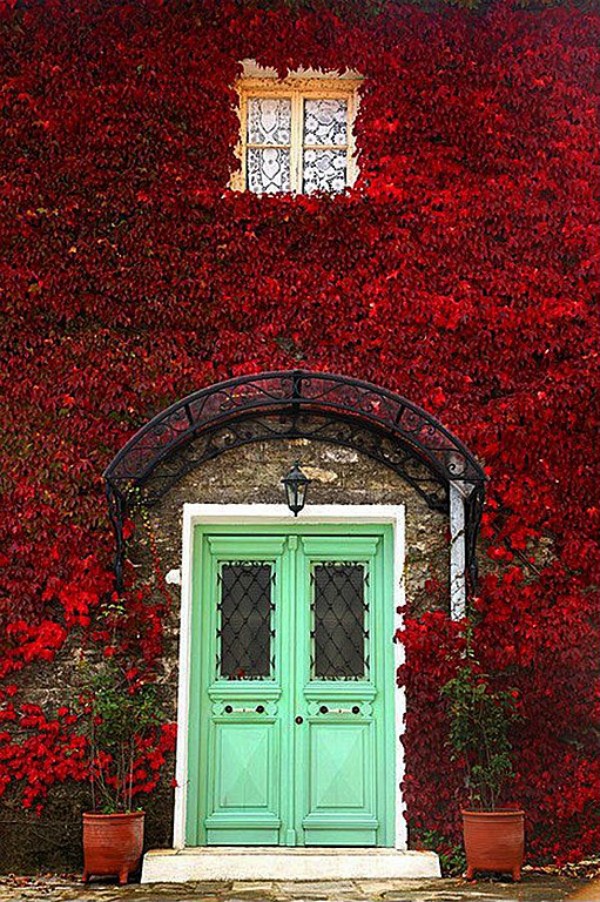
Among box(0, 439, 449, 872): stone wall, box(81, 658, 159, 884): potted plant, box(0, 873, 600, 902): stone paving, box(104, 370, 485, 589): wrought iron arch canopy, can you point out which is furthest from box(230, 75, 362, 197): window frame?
box(0, 873, 600, 902): stone paving

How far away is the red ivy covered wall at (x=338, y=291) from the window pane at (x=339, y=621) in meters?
0.51

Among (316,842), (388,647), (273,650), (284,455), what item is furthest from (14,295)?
(316,842)

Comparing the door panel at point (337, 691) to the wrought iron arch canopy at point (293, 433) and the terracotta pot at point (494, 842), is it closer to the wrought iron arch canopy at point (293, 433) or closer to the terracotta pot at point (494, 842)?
the wrought iron arch canopy at point (293, 433)

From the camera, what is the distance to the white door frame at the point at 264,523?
7.05 m

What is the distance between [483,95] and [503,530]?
3.37 metres

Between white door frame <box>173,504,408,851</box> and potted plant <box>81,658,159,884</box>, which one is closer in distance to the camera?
potted plant <box>81,658,159,884</box>

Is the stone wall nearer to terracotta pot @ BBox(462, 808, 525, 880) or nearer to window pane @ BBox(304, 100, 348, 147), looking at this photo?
terracotta pot @ BBox(462, 808, 525, 880)

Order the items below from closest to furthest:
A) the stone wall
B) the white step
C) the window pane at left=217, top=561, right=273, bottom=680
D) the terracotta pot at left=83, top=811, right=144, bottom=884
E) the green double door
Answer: the terracotta pot at left=83, top=811, right=144, bottom=884
the white step
the stone wall
the green double door
the window pane at left=217, top=561, right=273, bottom=680

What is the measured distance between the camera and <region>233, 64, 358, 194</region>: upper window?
820cm

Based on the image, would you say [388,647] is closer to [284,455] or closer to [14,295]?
[284,455]

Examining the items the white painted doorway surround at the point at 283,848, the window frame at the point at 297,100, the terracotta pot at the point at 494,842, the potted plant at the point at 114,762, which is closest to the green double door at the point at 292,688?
the white painted doorway surround at the point at 283,848

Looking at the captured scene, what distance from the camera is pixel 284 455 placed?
754 cm

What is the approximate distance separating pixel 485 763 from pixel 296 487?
2.19 metres

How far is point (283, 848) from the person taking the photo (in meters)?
7.03
